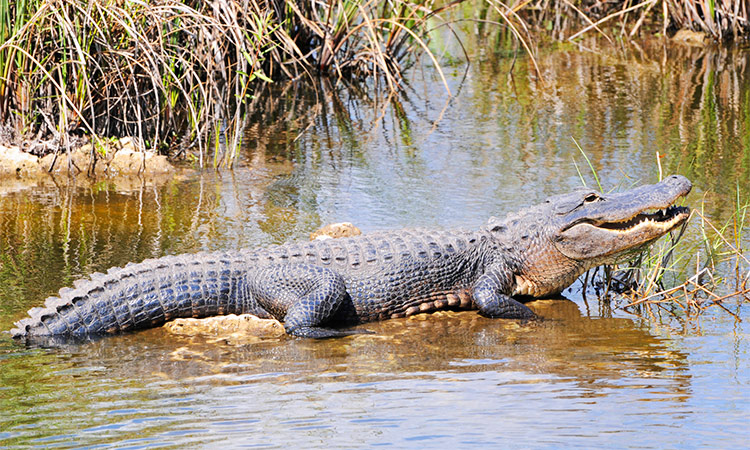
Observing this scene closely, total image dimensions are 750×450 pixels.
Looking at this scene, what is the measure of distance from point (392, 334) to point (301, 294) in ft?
1.69

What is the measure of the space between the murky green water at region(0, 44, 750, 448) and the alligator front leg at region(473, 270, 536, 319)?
0.08m

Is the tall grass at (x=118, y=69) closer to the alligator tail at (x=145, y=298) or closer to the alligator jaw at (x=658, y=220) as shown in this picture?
the alligator tail at (x=145, y=298)

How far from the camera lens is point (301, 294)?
4.79 meters

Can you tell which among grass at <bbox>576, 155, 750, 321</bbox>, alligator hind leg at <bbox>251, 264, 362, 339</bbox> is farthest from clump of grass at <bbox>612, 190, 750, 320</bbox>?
alligator hind leg at <bbox>251, 264, 362, 339</bbox>

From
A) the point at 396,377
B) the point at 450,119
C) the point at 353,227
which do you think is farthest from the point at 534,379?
the point at 450,119

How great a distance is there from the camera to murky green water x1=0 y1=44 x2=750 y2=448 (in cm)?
330

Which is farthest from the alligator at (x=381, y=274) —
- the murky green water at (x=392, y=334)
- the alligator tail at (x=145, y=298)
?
the murky green water at (x=392, y=334)

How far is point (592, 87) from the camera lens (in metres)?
11.0

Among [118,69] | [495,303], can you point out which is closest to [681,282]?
[495,303]

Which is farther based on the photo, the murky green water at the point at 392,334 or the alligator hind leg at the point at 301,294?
the alligator hind leg at the point at 301,294

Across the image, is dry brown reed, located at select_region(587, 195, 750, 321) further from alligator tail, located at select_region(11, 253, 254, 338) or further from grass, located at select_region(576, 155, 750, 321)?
alligator tail, located at select_region(11, 253, 254, 338)

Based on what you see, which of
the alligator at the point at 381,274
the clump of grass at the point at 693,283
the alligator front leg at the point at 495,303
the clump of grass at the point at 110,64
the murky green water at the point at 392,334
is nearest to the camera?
the murky green water at the point at 392,334

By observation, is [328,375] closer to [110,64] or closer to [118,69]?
[118,69]

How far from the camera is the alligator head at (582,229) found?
4.81 metres
